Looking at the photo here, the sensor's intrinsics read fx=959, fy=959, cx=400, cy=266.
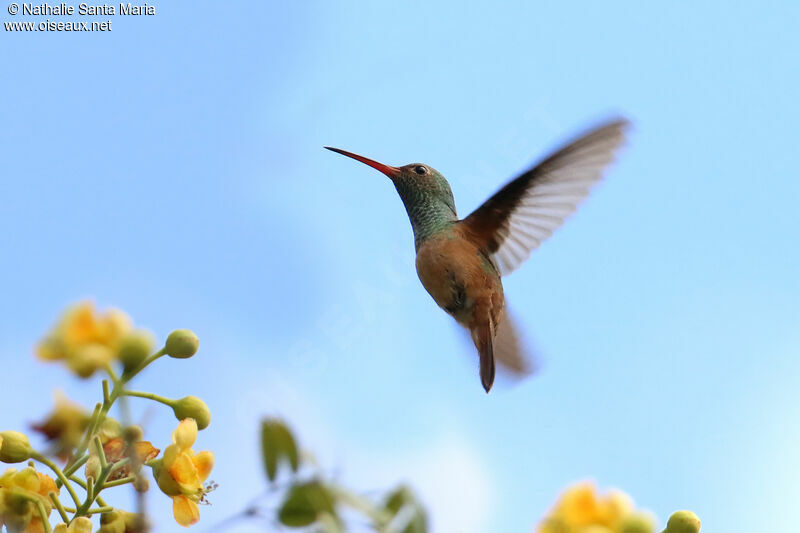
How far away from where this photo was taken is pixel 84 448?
230 centimetres

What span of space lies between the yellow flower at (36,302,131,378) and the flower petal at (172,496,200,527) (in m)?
0.58

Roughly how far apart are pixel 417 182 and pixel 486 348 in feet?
4.05

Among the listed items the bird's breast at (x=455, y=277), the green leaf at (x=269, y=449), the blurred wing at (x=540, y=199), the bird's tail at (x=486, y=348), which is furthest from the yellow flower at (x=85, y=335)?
the blurred wing at (x=540, y=199)

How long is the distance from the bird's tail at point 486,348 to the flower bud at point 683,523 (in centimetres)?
161

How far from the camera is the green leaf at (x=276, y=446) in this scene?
1.34m

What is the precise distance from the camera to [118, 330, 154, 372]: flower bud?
2.32m

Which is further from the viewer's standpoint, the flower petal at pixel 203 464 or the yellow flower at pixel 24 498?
the flower petal at pixel 203 464

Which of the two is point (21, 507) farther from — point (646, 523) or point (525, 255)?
point (525, 255)

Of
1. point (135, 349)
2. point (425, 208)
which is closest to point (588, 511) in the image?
point (135, 349)

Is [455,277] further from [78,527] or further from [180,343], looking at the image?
[78,527]

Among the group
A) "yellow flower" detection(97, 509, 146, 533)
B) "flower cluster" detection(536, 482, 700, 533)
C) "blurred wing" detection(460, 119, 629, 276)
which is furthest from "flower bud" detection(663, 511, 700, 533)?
"blurred wing" detection(460, 119, 629, 276)

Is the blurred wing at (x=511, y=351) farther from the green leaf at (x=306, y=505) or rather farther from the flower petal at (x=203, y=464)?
the green leaf at (x=306, y=505)

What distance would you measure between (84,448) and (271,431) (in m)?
1.11

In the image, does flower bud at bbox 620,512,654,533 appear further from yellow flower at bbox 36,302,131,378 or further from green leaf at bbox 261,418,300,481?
yellow flower at bbox 36,302,131,378
